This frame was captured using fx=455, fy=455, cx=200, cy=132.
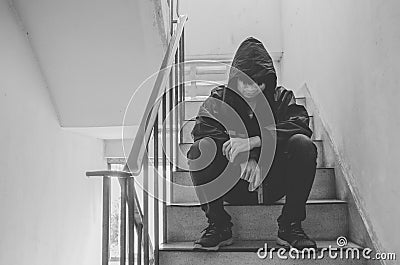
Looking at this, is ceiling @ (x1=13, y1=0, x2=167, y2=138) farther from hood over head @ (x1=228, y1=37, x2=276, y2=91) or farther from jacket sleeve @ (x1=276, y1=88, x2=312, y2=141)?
jacket sleeve @ (x1=276, y1=88, x2=312, y2=141)

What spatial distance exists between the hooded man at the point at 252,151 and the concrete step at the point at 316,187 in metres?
0.36

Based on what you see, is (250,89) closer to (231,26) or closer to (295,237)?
(295,237)

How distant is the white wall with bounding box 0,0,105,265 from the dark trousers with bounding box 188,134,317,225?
96 cm

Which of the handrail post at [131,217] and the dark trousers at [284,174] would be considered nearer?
the handrail post at [131,217]

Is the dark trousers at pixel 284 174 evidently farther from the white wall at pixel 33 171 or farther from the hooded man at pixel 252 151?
the white wall at pixel 33 171

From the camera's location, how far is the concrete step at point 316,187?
2.29 m

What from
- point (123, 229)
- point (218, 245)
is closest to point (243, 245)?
point (218, 245)

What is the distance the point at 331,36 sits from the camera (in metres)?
2.39

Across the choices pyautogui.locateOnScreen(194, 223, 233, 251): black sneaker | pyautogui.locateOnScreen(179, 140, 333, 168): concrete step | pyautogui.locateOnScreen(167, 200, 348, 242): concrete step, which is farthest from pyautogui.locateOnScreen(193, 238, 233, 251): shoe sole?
pyautogui.locateOnScreen(179, 140, 333, 168): concrete step

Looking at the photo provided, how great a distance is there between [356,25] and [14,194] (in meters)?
1.79

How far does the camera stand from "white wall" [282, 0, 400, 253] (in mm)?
1561

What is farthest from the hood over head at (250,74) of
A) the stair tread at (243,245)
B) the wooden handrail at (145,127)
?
the stair tread at (243,245)

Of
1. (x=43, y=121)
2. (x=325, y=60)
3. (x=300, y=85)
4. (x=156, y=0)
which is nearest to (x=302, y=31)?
(x=300, y=85)

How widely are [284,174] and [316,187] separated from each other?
1.64 ft
